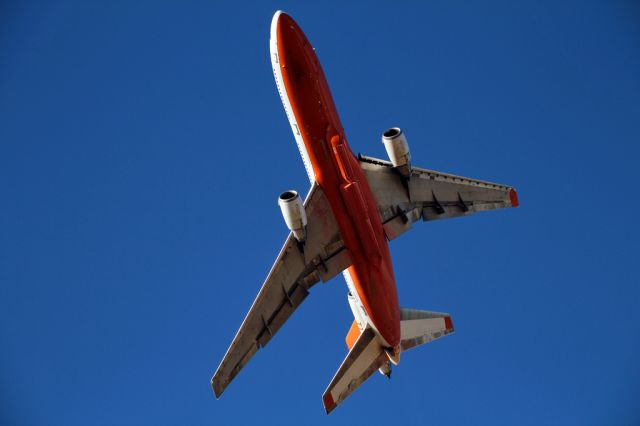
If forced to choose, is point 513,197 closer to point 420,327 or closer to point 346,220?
point 420,327

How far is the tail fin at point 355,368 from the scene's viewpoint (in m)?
38.3

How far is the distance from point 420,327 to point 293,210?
11.6 metres

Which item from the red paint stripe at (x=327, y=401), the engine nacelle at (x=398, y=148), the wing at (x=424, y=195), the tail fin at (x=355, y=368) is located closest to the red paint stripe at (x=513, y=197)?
the wing at (x=424, y=195)

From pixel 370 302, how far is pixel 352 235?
11.8 feet

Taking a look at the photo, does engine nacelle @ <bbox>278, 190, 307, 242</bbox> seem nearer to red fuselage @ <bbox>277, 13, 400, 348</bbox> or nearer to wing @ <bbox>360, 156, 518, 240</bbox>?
red fuselage @ <bbox>277, 13, 400, 348</bbox>

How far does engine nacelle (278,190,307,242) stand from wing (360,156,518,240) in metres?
4.58

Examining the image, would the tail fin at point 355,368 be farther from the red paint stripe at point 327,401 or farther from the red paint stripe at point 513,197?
the red paint stripe at point 513,197

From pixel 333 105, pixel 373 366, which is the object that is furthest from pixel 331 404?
pixel 333 105

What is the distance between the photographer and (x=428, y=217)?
1531 inches

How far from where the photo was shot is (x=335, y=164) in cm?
3322

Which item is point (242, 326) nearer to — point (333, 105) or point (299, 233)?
point (299, 233)

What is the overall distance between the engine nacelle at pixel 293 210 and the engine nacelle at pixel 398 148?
5769 mm

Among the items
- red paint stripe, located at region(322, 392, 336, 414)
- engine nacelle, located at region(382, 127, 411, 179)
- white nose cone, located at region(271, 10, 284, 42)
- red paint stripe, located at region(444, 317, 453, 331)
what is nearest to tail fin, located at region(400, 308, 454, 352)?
red paint stripe, located at region(444, 317, 453, 331)

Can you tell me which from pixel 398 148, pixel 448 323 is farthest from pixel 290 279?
pixel 448 323
